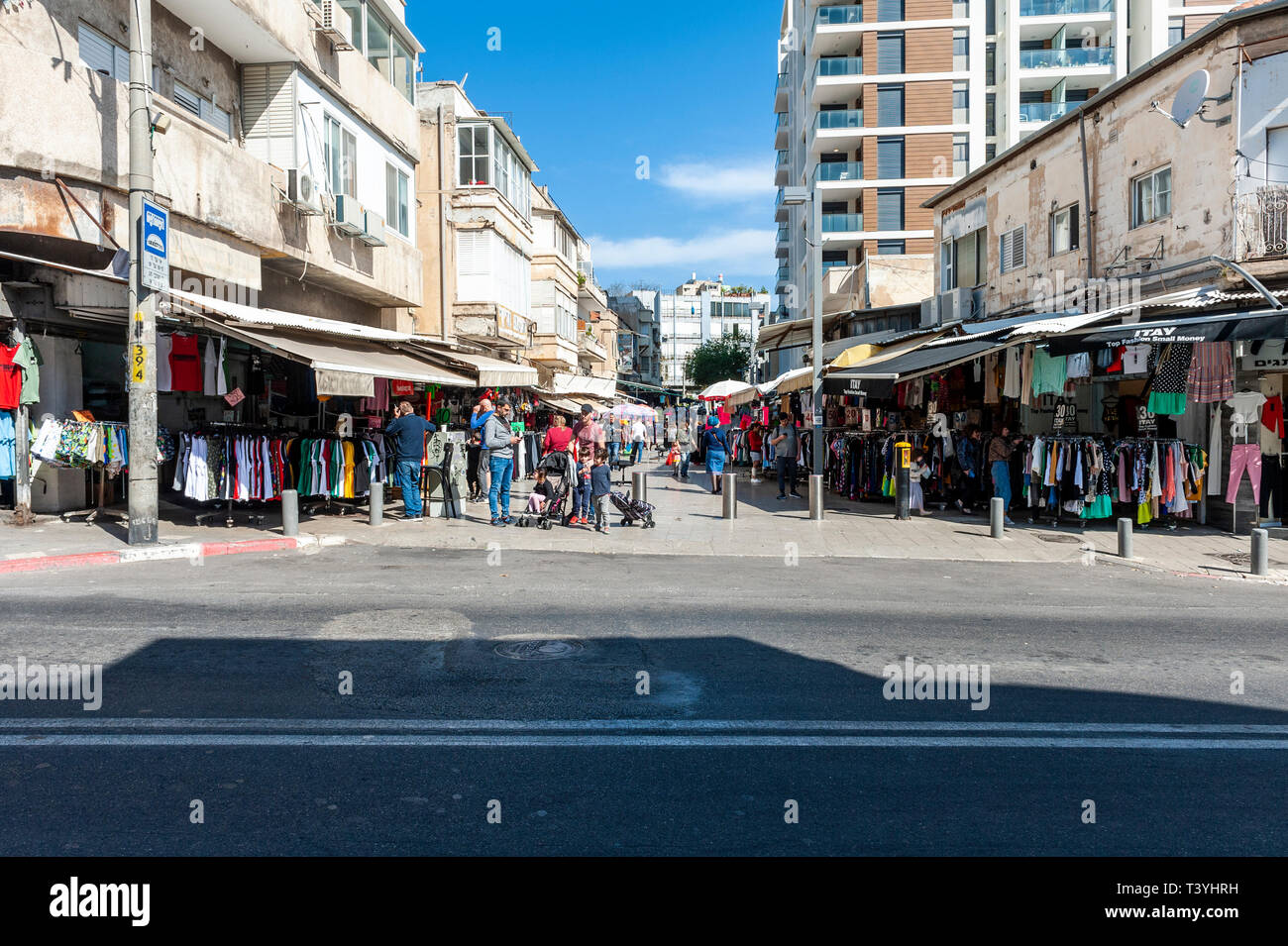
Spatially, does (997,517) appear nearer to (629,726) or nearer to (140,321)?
(629,726)

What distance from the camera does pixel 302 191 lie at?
1695 centimetres

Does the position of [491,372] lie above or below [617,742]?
above

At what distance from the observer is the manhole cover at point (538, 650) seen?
681 cm

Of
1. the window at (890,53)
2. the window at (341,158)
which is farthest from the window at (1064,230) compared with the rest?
the window at (890,53)

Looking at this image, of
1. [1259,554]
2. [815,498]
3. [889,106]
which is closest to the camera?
[1259,554]

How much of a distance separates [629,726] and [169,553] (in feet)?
28.6

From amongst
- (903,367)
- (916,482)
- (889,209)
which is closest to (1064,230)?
(903,367)

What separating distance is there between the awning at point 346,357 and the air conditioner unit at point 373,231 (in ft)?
11.0

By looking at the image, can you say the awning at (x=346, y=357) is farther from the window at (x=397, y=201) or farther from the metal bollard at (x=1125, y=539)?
the metal bollard at (x=1125, y=539)

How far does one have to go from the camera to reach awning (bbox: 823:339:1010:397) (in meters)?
15.8

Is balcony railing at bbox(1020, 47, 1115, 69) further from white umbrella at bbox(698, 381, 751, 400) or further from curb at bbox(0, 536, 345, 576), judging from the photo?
curb at bbox(0, 536, 345, 576)

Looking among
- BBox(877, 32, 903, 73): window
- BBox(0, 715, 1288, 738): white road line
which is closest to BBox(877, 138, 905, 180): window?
BBox(877, 32, 903, 73): window
